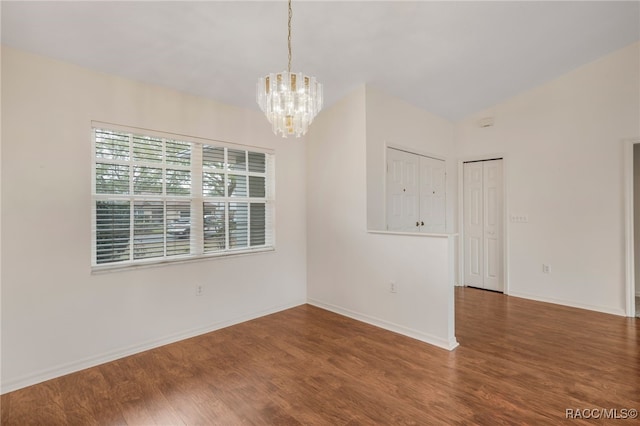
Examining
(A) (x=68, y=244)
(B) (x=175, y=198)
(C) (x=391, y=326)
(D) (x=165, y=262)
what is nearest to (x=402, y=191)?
(C) (x=391, y=326)

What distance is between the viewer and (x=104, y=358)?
2.71 metres

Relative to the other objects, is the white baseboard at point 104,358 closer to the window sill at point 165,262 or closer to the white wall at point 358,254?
the window sill at point 165,262

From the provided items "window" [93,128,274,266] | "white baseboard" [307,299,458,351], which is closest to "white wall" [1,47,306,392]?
"window" [93,128,274,266]

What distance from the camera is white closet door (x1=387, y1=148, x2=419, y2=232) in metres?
4.16

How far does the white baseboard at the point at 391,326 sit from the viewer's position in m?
2.94

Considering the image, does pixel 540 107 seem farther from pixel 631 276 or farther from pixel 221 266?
pixel 221 266

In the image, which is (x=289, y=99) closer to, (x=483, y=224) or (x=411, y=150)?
(x=411, y=150)

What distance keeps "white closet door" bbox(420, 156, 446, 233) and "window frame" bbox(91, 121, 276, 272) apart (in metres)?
2.33

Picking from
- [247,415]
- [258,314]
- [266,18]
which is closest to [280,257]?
[258,314]

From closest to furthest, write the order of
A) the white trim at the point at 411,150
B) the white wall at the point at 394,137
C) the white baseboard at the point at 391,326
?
the white baseboard at the point at 391,326
the white wall at the point at 394,137
the white trim at the point at 411,150

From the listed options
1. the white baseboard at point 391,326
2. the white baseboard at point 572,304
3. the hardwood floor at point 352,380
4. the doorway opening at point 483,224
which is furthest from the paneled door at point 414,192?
the hardwood floor at point 352,380

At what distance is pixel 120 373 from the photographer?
253 cm

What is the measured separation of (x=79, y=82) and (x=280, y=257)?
2.76 m

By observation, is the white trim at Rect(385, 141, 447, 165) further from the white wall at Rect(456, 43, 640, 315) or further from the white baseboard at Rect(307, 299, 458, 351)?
the white baseboard at Rect(307, 299, 458, 351)
